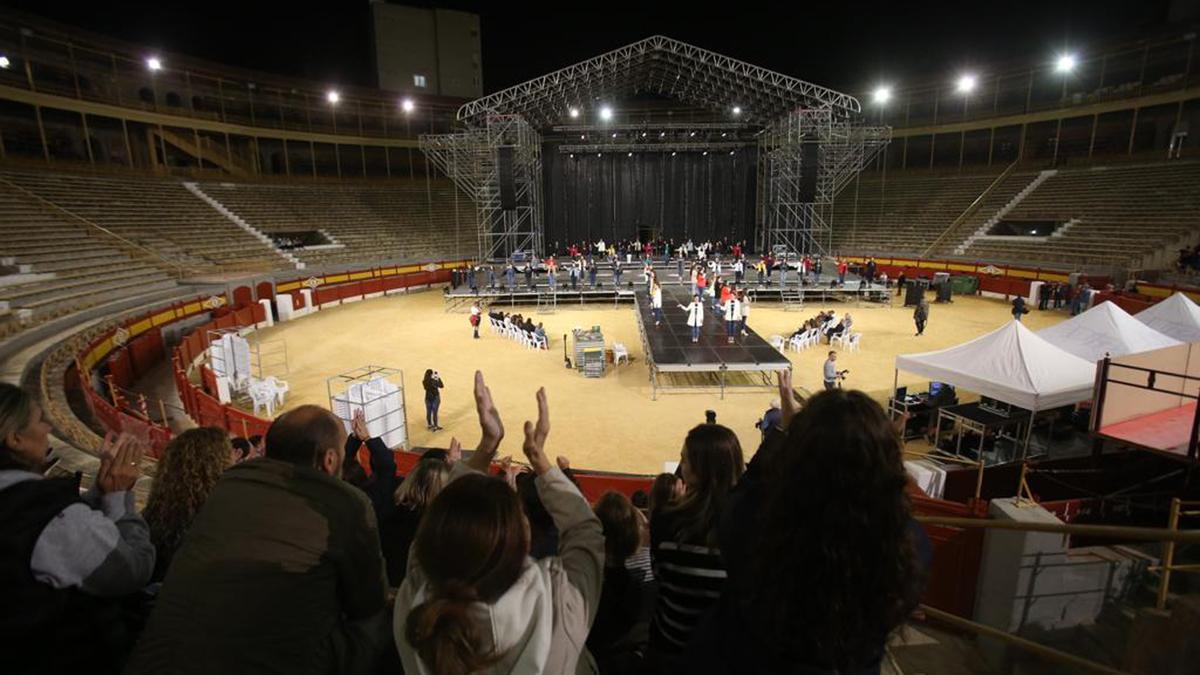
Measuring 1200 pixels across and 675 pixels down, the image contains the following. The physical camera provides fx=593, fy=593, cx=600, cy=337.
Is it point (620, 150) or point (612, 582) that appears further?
point (620, 150)

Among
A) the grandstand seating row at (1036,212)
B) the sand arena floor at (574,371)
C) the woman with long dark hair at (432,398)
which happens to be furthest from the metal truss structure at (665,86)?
the woman with long dark hair at (432,398)

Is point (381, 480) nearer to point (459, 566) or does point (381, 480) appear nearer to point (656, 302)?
point (459, 566)

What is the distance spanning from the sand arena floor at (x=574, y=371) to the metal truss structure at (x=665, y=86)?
33.8ft

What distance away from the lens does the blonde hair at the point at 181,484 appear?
2643 millimetres

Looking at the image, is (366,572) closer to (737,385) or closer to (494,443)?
(494,443)

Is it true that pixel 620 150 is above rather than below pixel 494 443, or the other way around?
above

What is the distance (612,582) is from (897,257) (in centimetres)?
3403

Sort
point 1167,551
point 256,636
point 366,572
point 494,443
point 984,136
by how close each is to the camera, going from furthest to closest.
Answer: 1. point 984,136
2. point 1167,551
3. point 494,443
4. point 366,572
5. point 256,636

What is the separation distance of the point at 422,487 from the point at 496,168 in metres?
29.3

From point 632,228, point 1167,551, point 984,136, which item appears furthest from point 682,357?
point 984,136

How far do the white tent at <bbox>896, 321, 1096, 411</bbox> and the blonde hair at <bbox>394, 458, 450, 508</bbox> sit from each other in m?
8.79

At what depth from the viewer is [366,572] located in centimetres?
191

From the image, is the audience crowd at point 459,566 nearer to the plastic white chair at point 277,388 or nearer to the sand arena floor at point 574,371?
the sand arena floor at point 574,371

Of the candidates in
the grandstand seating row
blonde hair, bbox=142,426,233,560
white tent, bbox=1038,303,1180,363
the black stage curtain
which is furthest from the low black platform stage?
the black stage curtain
